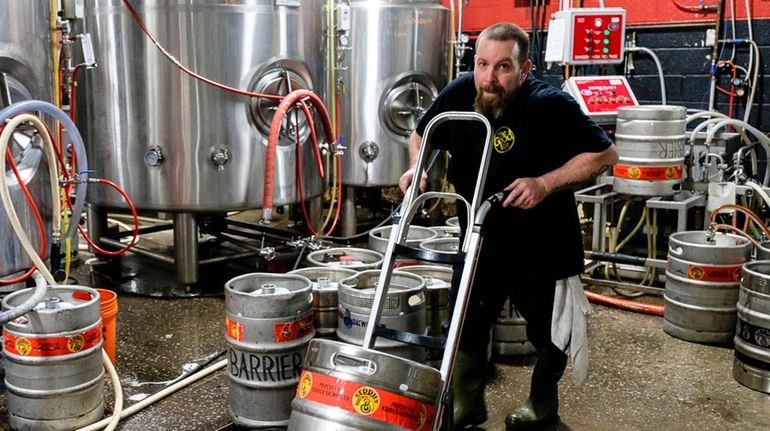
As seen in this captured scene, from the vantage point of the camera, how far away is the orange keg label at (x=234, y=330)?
2.53 metres

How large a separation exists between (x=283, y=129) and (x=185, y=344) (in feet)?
4.22

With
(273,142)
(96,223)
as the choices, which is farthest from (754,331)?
(96,223)

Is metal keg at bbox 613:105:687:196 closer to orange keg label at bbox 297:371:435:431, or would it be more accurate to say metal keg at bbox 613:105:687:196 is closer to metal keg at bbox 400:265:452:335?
metal keg at bbox 400:265:452:335

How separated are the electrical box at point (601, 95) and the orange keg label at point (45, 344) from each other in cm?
316

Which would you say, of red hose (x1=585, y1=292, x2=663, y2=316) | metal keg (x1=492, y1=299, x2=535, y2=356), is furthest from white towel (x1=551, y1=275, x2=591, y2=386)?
red hose (x1=585, y1=292, x2=663, y2=316)

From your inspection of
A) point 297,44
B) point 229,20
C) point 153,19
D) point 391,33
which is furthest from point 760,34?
point 153,19

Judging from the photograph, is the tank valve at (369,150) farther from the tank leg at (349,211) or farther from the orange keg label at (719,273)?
the orange keg label at (719,273)

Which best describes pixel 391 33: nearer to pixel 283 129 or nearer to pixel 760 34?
pixel 283 129

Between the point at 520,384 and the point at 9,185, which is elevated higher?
the point at 9,185

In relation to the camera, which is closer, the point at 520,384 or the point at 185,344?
the point at 520,384

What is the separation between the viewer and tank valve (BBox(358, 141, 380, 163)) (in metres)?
5.20

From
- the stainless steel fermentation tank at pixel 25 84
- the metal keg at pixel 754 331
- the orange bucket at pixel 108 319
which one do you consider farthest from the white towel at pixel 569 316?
the stainless steel fermentation tank at pixel 25 84

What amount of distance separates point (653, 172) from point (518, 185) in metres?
2.27

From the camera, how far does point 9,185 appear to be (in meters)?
2.92
